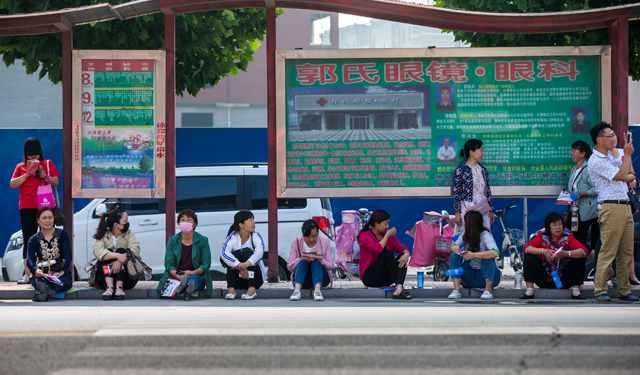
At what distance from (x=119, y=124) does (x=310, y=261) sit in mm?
3371

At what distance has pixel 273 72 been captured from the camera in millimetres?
9891

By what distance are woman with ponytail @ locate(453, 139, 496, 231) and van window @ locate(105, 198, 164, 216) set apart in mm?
4556

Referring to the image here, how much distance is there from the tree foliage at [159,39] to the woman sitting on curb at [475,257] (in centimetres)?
695

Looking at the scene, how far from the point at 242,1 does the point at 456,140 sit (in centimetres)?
354

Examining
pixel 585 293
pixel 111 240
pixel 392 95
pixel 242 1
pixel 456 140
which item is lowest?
pixel 585 293

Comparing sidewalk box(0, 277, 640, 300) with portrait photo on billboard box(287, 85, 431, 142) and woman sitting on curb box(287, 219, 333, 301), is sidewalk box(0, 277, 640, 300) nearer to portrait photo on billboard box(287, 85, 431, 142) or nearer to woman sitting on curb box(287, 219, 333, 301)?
woman sitting on curb box(287, 219, 333, 301)

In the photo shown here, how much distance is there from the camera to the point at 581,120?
32.2 feet

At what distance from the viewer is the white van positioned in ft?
34.9

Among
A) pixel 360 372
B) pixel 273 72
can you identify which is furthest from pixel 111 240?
pixel 360 372

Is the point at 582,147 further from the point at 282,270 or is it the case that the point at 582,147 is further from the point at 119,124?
the point at 119,124

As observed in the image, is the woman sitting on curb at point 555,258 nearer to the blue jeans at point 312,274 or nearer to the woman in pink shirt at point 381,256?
the woman in pink shirt at point 381,256

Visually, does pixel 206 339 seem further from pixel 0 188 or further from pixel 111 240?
pixel 0 188

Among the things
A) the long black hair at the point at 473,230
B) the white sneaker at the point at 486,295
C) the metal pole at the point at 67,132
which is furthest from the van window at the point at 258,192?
the white sneaker at the point at 486,295

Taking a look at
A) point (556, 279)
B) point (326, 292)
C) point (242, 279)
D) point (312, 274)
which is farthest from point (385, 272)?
point (556, 279)
